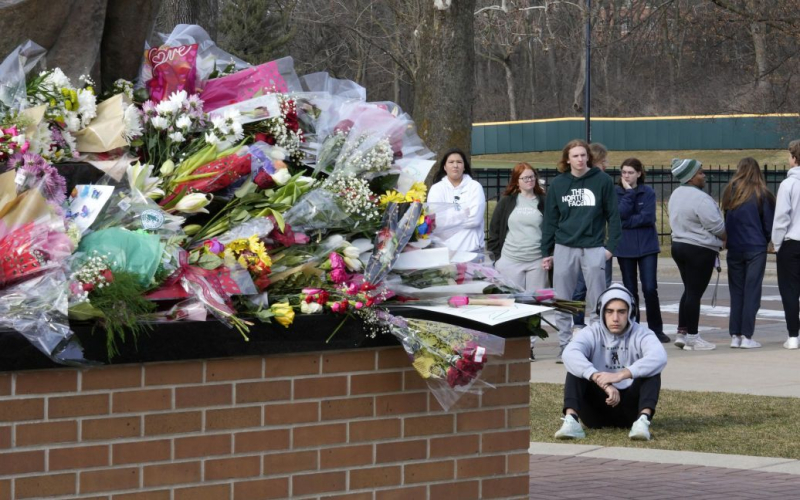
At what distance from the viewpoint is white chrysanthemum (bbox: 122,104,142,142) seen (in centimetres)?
426

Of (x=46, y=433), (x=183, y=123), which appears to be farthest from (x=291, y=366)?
(x=183, y=123)

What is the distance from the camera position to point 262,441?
3.90 metres

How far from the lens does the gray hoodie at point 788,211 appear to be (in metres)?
11.1

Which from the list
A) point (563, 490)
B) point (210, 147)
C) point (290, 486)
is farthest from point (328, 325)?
point (563, 490)

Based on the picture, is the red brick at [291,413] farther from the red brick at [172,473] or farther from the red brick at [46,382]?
the red brick at [46,382]

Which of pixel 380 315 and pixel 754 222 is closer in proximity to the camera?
pixel 380 315

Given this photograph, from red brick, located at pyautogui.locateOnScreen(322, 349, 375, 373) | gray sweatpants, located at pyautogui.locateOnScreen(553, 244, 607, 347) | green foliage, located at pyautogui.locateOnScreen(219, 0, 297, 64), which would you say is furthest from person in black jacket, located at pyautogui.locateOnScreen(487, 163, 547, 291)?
green foliage, located at pyautogui.locateOnScreen(219, 0, 297, 64)

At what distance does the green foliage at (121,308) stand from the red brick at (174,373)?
12 cm

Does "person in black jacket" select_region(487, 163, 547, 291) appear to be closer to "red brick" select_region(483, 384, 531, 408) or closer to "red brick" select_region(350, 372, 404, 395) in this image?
"red brick" select_region(483, 384, 531, 408)

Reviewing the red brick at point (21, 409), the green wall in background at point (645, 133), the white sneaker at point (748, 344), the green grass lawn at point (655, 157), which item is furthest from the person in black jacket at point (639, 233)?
the green wall in background at point (645, 133)

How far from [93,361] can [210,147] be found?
3.26 ft

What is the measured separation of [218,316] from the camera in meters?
3.82

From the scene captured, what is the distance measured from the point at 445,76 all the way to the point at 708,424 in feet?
24.1

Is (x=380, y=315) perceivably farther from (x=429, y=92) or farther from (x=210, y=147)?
(x=429, y=92)
